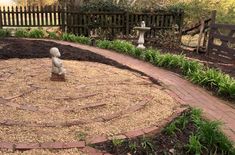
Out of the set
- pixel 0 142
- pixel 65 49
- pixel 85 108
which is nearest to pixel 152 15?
pixel 65 49

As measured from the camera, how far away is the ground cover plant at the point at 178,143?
140 inches

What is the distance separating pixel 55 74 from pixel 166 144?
8.07ft

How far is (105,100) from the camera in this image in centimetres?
480

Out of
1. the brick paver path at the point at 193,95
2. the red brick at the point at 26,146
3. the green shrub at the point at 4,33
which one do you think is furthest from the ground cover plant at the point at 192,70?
the green shrub at the point at 4,33

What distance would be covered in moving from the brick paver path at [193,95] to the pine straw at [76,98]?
0.36 m

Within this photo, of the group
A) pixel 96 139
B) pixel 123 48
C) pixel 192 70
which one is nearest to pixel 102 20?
pixel 123 48

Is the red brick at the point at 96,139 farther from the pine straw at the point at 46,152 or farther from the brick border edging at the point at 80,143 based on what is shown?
the pine straw at the point at 46,152

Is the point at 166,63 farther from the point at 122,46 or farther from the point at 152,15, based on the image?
the point at 152,15

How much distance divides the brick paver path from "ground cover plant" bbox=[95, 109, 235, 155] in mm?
338

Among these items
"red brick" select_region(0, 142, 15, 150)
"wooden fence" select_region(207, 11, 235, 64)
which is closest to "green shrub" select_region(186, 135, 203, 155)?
"red brick" select_region(0, 142, 15, 150)

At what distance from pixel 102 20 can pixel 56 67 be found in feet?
23.1

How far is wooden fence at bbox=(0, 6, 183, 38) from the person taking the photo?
40.1 feet

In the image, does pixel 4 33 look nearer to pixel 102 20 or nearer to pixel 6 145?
pixel 102 20

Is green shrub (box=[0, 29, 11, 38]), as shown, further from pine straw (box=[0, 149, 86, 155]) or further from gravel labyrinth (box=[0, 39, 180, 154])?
pine straw (box=[0, 149, 86, 155])
